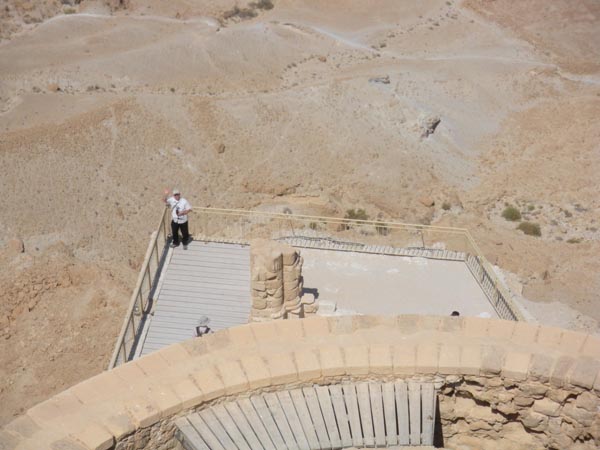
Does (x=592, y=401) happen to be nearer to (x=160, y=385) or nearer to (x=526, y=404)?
(x=526, y=404)

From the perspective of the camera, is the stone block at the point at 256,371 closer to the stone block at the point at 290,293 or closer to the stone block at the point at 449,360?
the stone block at the point at 449,360

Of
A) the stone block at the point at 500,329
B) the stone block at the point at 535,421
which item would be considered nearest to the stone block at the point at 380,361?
the stone block at the point at 500,329

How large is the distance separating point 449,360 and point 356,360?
1.28 meters

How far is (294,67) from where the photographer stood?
4122 centimetres

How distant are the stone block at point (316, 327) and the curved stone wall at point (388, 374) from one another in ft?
0.05

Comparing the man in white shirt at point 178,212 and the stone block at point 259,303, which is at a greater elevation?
the man in white shirt at point 178,212

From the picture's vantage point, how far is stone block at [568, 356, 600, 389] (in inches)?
414

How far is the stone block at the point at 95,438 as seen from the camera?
9445 mm

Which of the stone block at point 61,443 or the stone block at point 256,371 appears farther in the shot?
the stone block at point 256,371

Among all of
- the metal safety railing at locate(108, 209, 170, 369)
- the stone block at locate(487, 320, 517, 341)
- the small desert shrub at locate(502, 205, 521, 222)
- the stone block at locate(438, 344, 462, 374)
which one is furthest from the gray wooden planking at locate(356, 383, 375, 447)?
the small desert shrub at locate(502, 205, 521, 222)

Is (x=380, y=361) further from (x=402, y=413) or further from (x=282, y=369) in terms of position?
(x=282, y=369)

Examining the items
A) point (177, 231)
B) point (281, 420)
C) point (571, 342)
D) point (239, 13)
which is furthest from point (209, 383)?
point (239, 13)

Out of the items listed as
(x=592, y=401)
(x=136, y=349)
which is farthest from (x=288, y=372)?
(x=136, y=349)

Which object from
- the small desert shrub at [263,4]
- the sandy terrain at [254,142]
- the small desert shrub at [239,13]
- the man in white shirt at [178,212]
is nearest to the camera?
the man in white shirt at [178,212]
